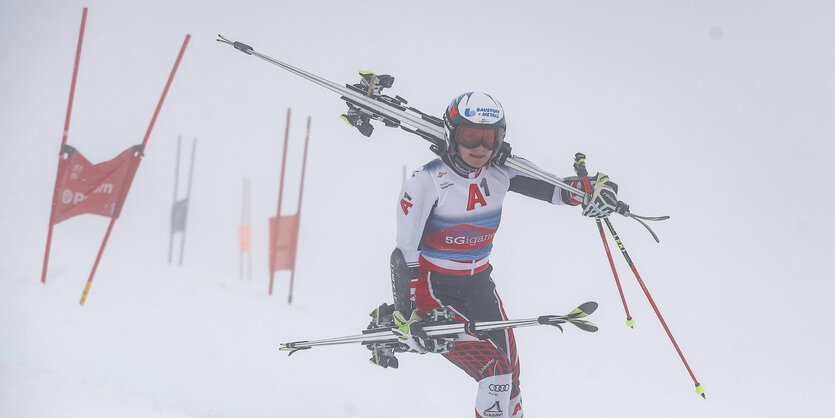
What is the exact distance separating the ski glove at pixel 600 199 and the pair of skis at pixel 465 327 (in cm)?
84

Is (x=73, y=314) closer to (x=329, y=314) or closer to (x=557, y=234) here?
(x=329, y=314)

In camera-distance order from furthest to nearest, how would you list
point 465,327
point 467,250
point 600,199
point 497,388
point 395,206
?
point 395,206 < point 467,250 < point 600,199 < point 497,388 < point 465,327

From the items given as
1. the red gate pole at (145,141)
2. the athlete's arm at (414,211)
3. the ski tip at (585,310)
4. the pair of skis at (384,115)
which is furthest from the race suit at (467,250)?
the red gate pole at (145,141)

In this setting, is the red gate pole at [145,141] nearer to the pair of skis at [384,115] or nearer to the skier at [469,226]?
the pair of skis at [384,115]

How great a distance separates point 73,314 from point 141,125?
46.4 ft

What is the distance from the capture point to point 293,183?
22.5 metres

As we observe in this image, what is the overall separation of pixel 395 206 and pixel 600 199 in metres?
14.4

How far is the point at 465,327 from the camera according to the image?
3.85 meters

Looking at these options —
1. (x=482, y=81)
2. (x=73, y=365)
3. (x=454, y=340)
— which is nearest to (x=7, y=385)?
(x=73, y=365)

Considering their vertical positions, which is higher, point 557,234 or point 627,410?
point 557,234

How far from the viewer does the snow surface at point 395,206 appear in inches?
287

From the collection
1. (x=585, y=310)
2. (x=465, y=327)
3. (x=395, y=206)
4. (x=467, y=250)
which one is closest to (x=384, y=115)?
(x=467, y=250)

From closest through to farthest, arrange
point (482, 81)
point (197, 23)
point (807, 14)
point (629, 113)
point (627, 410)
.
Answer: point (627, 410)
point (807, 14)
point (629, 113)
point (482, 81)
point (197, 23)

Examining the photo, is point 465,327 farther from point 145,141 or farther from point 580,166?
point 145,141
